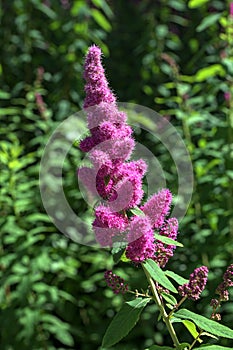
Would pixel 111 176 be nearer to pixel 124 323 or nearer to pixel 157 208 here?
pixel 157 208

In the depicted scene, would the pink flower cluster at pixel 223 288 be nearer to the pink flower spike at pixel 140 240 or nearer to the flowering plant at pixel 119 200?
the flowering plant at pixel 119 200

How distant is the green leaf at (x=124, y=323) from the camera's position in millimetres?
1783

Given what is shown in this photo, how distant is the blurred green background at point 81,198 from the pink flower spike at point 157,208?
2.11 m

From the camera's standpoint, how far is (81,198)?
15.0 feet

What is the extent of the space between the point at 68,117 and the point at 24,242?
1.19 meters

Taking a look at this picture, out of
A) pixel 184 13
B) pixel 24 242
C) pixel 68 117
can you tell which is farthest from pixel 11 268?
pixel 184 13

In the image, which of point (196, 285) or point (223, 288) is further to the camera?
point (223, 288)

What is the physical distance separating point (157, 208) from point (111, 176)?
171 millimetres

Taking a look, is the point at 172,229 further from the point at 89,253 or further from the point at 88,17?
the point at 88,17

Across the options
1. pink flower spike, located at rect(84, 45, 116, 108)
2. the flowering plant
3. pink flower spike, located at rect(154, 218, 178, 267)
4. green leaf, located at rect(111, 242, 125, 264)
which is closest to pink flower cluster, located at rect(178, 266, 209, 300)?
the flowering plant

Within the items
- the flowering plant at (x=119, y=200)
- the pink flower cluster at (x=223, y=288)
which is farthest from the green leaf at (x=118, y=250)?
the pink flower cluster at (x=223, y=288)

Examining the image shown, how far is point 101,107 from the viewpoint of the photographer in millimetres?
1763

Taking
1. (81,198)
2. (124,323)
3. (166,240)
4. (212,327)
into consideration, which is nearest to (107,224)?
(166,240)

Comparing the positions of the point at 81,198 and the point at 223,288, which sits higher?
the point at 81,198
